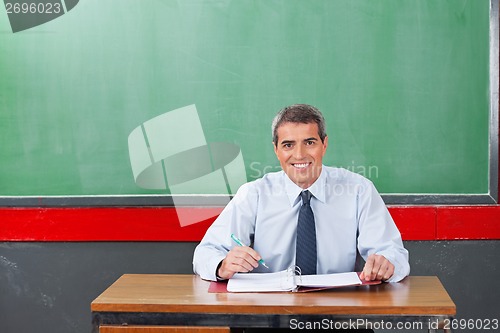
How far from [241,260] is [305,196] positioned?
443 mm

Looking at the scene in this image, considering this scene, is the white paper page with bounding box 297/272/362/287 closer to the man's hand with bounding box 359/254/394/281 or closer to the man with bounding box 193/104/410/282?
the man's hand with bounding box 359/254/394/281

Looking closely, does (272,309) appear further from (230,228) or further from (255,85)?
(255,85)

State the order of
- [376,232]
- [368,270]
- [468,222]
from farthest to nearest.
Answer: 1. [468,222]
2. [376,232]
3. [368,270]

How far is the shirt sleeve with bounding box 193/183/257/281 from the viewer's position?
244cm

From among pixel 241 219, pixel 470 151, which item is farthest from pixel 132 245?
pixel 470 151

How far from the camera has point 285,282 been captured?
2.18 metres

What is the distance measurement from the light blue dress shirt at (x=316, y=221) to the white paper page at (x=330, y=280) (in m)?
0.29

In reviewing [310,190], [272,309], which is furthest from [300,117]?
[272,309]

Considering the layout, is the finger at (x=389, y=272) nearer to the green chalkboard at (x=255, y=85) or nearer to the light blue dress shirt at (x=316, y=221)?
the light blue dress shirt at (x=316, y=221)

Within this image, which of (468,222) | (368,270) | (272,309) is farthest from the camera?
(468,222)

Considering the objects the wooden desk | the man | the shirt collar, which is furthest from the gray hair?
the wooden desk

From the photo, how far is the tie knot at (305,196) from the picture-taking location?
2.54 m

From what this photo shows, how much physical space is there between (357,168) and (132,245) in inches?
45.2

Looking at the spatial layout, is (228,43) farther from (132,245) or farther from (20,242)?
(20,242)
